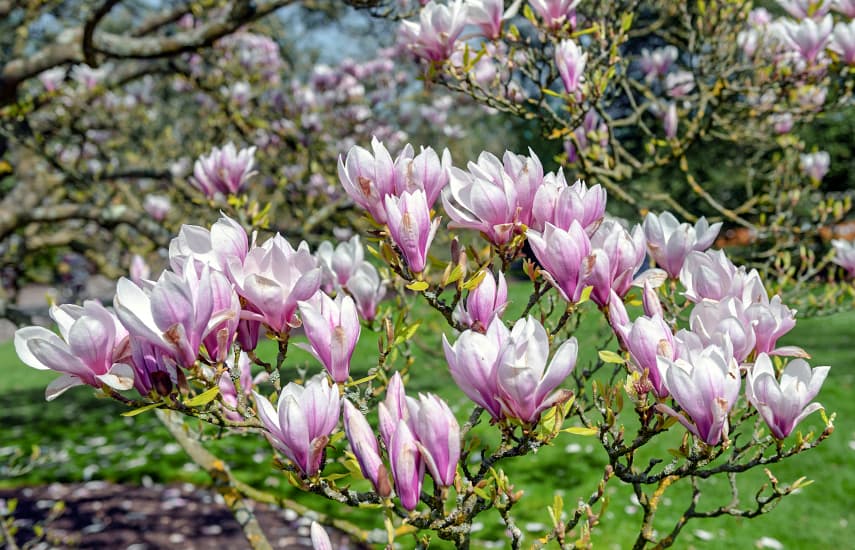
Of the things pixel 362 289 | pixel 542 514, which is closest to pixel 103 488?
pixel 542 514

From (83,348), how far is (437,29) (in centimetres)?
163

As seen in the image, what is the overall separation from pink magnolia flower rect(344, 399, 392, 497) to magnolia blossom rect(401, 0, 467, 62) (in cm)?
155

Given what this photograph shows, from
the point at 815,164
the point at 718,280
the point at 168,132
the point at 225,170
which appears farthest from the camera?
the point at 168,132

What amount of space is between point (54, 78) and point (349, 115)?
303 centimetres

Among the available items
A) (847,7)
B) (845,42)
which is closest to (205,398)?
(845,42)

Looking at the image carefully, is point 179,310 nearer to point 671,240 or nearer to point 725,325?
point 725,325

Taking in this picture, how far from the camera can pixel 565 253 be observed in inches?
50.1

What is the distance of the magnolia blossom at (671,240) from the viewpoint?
1585mm

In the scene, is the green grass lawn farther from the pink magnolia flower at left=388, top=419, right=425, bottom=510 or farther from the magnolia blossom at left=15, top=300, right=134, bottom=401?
the pink magnolia flower at left=388, top=419, right=425, bottom=510

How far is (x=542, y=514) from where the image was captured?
5203mm

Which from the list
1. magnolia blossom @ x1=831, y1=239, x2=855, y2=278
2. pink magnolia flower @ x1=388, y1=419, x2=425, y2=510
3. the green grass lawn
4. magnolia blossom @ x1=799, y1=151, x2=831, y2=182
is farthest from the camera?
the green grass lawn

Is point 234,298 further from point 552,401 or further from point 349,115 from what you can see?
point 349,115

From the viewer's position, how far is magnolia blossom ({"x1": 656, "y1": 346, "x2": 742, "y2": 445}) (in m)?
1.13

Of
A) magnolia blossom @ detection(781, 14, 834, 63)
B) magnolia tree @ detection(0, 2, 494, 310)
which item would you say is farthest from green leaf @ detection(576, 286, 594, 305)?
magnolia blossom @ detection(781, 14, 834, 63)
